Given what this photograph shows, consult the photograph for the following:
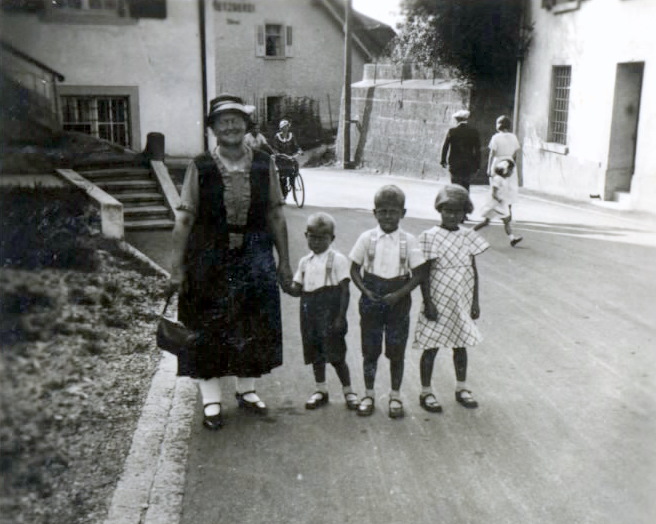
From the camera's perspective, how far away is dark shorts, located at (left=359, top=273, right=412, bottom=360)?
13.1 feet

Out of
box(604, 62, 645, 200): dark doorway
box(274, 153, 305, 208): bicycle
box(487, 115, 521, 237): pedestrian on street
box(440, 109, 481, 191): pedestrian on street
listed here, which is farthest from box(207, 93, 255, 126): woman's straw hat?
box(604, 62, 645, 200): dark doorway

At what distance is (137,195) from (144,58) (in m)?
2.49

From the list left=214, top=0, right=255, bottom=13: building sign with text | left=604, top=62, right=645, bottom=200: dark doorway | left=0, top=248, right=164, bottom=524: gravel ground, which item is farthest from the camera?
left=604, top=62, right=645, bottom=200: dark doorway

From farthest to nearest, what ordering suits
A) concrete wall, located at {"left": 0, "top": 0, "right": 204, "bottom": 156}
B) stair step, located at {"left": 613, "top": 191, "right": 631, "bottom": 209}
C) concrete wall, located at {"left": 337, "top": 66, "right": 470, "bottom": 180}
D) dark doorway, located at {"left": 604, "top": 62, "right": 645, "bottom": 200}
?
stair step, located at {"left": 613, "top": 191, "right": 631, "bottom": 209}
dark doorway, located at {"left": 604, "top": 62, "right": 645, "bottom": 200}
concrete wall, located at {"left": 337, "top": 66, "right": 470, "bottom": 180}
concrete wall, located at {"left": 0, "top": 0, "right": 204, "bottom": 156}

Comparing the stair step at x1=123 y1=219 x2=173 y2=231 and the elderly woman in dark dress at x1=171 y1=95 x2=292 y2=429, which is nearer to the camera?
the elderly woman in dark dress at x1=171 y1=95 x2=292 y2=429

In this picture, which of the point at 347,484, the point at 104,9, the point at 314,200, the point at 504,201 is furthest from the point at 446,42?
the point at 347,484

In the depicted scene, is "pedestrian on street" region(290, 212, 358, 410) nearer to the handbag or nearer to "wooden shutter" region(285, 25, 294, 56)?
the handbag

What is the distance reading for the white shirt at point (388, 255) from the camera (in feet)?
12.9

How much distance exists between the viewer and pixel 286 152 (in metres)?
6.33

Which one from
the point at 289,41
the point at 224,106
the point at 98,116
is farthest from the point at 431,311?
the point at 98,116

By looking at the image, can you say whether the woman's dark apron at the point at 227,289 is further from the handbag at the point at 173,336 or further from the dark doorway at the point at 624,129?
the dark doorway at the point at 624,129

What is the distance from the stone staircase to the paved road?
Result: 4.93 ft

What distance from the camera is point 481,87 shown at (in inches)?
571

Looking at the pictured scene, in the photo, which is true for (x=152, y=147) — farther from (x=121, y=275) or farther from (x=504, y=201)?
(x=504, y=201)
